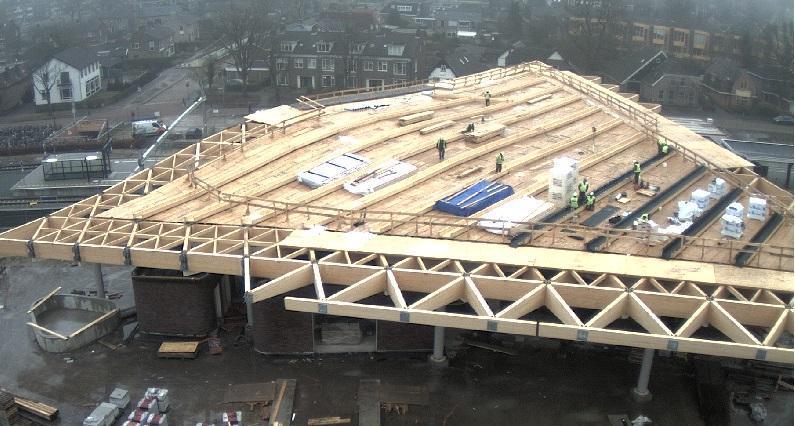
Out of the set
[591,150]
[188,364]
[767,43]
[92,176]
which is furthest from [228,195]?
[767,43]

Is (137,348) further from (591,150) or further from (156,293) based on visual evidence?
(591,150)

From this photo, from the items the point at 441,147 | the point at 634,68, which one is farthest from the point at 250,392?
the point at 634,68

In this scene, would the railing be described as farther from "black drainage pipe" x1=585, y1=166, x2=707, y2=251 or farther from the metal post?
the metal post

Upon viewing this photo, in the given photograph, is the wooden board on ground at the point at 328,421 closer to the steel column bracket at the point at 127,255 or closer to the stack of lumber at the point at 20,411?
the stack of lumber at the point at 20,411

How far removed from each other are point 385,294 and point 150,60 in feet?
295

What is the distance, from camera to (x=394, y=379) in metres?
30.2

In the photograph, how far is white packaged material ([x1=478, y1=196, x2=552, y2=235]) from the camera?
3025cm

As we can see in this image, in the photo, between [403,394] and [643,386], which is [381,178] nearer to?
[403,394]

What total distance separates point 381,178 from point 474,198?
4923mm

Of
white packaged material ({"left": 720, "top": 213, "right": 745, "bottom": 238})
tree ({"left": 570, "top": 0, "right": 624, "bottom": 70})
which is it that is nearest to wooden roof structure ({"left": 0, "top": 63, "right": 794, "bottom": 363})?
white packaged material ({"left": 720, "top": 213, "right": 745, "bottom": 238})

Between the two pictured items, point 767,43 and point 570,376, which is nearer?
point 570,376

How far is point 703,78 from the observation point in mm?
86562

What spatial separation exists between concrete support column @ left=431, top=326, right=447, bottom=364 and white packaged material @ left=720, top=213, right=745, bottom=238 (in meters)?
11.9

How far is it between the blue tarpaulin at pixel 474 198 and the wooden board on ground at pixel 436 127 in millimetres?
8662
